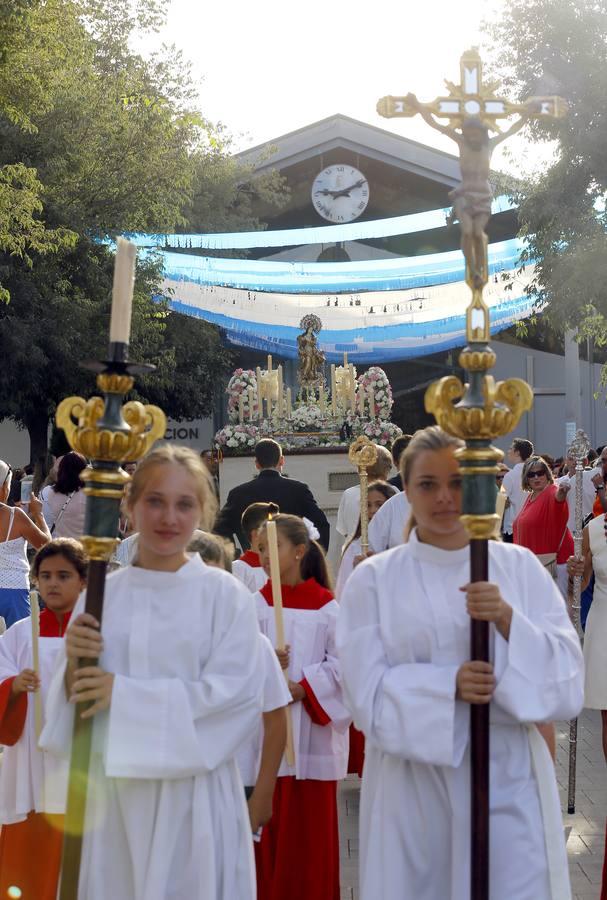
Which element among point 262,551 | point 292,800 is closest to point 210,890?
point 292,800

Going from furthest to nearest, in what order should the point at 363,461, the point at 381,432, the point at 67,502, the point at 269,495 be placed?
the point at 381,432 < the point at 67,502 < the point at 269,495 < the point at 363,461

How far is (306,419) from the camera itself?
1647cm

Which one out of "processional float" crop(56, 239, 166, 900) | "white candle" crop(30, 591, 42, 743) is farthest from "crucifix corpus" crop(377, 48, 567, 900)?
"white candle" crop(30, 591, 42, 743)

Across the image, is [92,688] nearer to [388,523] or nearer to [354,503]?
[388,523]

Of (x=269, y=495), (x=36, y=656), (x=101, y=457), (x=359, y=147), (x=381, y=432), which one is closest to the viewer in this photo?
(x=101, y=457)

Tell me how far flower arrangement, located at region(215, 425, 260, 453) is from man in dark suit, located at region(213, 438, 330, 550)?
23.2ft

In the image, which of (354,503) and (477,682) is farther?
(354,503)

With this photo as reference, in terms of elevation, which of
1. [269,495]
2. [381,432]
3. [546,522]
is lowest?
[269,495]

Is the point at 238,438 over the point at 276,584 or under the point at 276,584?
over

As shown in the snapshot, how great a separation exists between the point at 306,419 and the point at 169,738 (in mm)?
13168

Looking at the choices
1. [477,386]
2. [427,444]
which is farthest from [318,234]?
[477,386]

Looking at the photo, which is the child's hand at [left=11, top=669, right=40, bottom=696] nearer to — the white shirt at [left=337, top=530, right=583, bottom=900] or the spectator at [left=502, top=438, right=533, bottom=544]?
the white shirt at [left=337, top=530, right=583, bottom=900]

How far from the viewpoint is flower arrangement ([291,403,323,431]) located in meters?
16.4

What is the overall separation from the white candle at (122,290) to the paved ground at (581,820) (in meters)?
3.05
